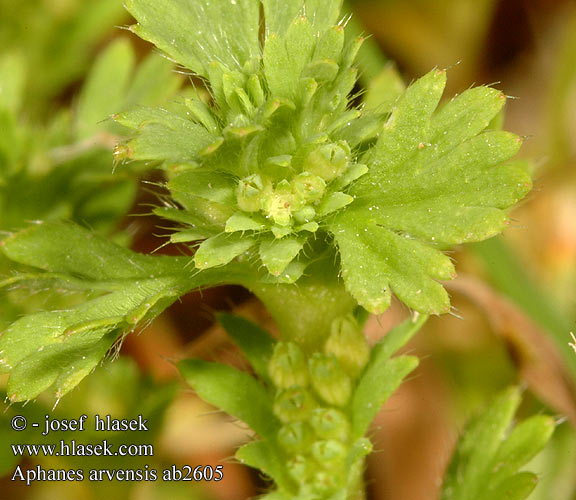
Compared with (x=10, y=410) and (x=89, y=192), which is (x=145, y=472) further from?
(x=89, y=192)

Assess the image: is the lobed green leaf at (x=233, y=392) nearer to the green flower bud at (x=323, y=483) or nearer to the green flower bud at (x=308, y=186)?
the green flower bud at (x=323, y=483)

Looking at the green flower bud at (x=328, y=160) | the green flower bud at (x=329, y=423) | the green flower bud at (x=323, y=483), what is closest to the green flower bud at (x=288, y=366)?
the green flower bud at (x=329, y=423)

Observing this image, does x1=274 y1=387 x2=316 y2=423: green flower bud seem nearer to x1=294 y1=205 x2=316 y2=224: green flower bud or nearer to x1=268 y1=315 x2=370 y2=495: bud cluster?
x1=268 y1=315 x2=370 y2=495: bud cluster

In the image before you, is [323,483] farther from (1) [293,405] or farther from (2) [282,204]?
(2) [282,204]

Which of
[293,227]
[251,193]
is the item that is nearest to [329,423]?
[293,227]

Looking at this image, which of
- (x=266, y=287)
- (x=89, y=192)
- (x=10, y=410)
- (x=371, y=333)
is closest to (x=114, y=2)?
(x=89, y=192)

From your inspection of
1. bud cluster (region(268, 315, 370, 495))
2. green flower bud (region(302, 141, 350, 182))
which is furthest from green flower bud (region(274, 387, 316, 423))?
green flower bud (region(302, 141, 350, 182))
